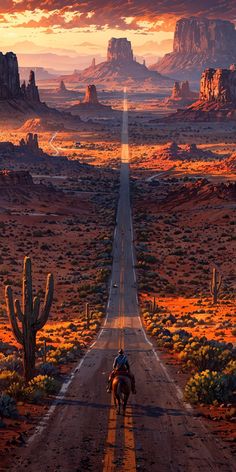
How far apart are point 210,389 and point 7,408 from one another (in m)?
5.95

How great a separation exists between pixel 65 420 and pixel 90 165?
126m

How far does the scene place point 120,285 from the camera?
162 ft

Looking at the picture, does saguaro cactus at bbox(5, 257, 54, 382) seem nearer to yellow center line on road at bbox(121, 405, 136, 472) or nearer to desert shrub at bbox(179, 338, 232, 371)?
yellow center line on road at bbox(121, 405, 136, 472)

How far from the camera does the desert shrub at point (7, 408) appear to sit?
61.2ft

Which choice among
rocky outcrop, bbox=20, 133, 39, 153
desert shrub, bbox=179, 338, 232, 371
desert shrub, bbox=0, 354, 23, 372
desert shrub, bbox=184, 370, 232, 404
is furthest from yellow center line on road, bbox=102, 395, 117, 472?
rocky outcrop, bbox=20, 133, 39, 153

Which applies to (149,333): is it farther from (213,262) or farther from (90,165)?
(90,165)

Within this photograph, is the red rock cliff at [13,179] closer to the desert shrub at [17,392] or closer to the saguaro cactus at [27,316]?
the saguaro cactus at [27,316]

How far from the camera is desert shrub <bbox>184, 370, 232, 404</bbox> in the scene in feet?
65.5

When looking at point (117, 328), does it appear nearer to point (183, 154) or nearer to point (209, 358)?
point (209, 358)

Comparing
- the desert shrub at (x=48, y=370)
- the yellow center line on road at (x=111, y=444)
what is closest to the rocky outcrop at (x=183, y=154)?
the desert shrub at (x=48, y=370)

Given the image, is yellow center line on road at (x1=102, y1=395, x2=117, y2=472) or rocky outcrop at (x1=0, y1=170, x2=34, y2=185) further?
rocky outcrop at (x1=0, y1=170, x2=34, y2=185)

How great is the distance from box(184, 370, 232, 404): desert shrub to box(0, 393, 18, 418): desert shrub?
5250 millimetres

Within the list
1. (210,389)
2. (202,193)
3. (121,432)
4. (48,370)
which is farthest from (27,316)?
(202,193)

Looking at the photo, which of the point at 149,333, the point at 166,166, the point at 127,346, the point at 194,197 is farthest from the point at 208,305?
the point at 166,166
